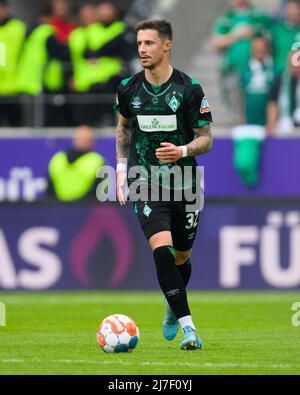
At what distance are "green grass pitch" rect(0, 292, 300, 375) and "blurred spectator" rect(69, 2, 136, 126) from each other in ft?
9.74

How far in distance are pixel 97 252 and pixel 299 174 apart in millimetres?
3265

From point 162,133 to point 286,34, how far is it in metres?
8.46

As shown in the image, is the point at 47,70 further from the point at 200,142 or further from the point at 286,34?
the point at 200,142

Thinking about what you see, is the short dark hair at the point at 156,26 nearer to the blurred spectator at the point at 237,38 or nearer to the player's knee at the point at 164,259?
the player's knee at the point at 164,259

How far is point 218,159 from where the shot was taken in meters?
17.2

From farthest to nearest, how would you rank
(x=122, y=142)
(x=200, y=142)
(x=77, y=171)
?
1. (x=77, y=171)
2. (x=122, y=142)
3. (x=200, y=142)

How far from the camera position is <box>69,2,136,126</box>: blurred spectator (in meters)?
17.2

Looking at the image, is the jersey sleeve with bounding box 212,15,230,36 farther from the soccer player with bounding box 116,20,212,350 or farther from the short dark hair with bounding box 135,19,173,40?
the short dark hair with bounding box 135,19,173,40

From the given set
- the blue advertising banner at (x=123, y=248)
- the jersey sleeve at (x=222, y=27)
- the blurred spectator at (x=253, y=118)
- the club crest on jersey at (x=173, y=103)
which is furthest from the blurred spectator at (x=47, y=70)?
the club crest on jersey at (x=173, y=103)

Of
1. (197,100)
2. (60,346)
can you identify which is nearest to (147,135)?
(197,100)

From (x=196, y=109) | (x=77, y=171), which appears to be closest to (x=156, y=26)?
(x=196, y=109)

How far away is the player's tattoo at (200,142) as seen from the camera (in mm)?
9055

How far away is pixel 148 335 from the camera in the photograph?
10.5 meters

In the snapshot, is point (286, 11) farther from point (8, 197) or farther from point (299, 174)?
point (8, 197)
